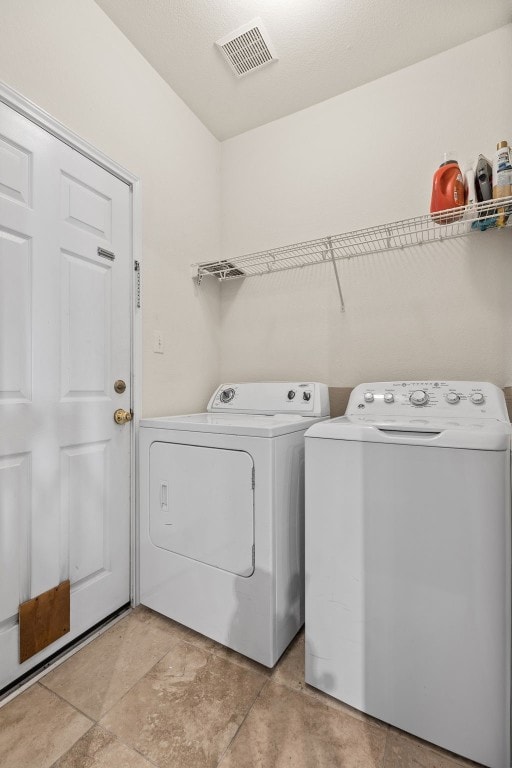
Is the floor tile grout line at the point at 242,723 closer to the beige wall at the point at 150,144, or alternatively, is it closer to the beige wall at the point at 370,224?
the beige wall at the point at 150,144

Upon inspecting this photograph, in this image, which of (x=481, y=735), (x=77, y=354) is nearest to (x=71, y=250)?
(x=77, y=354)

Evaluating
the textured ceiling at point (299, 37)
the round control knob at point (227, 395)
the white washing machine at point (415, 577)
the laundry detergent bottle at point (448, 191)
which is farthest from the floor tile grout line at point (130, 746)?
the textured ceiling at point (299, 37)

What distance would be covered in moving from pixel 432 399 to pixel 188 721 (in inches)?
56.6

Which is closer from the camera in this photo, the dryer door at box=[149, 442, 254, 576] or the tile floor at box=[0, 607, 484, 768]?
the tile floor at box=[0, 607, 484, 768]

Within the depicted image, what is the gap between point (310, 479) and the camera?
1186 mm

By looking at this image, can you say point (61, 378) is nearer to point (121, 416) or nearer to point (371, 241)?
point (121, 416)

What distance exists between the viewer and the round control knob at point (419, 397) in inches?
59.0

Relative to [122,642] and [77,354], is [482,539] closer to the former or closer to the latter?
[122,642]

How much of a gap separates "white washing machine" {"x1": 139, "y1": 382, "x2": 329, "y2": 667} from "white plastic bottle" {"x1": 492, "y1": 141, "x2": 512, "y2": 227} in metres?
1.21

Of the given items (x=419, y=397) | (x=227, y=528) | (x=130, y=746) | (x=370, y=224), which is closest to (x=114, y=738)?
(x=130, y=746)

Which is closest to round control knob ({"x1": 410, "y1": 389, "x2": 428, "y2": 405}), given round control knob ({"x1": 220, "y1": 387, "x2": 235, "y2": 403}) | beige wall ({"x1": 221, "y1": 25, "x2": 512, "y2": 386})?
beige wall ({"x1": 221, "y1": 25, "x2": 512, "y2": 386})

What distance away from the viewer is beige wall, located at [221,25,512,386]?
5.42 feet

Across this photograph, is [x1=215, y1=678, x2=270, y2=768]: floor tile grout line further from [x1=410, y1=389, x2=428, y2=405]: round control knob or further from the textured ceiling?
the textured ceiling

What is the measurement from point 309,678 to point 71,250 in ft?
5.94
